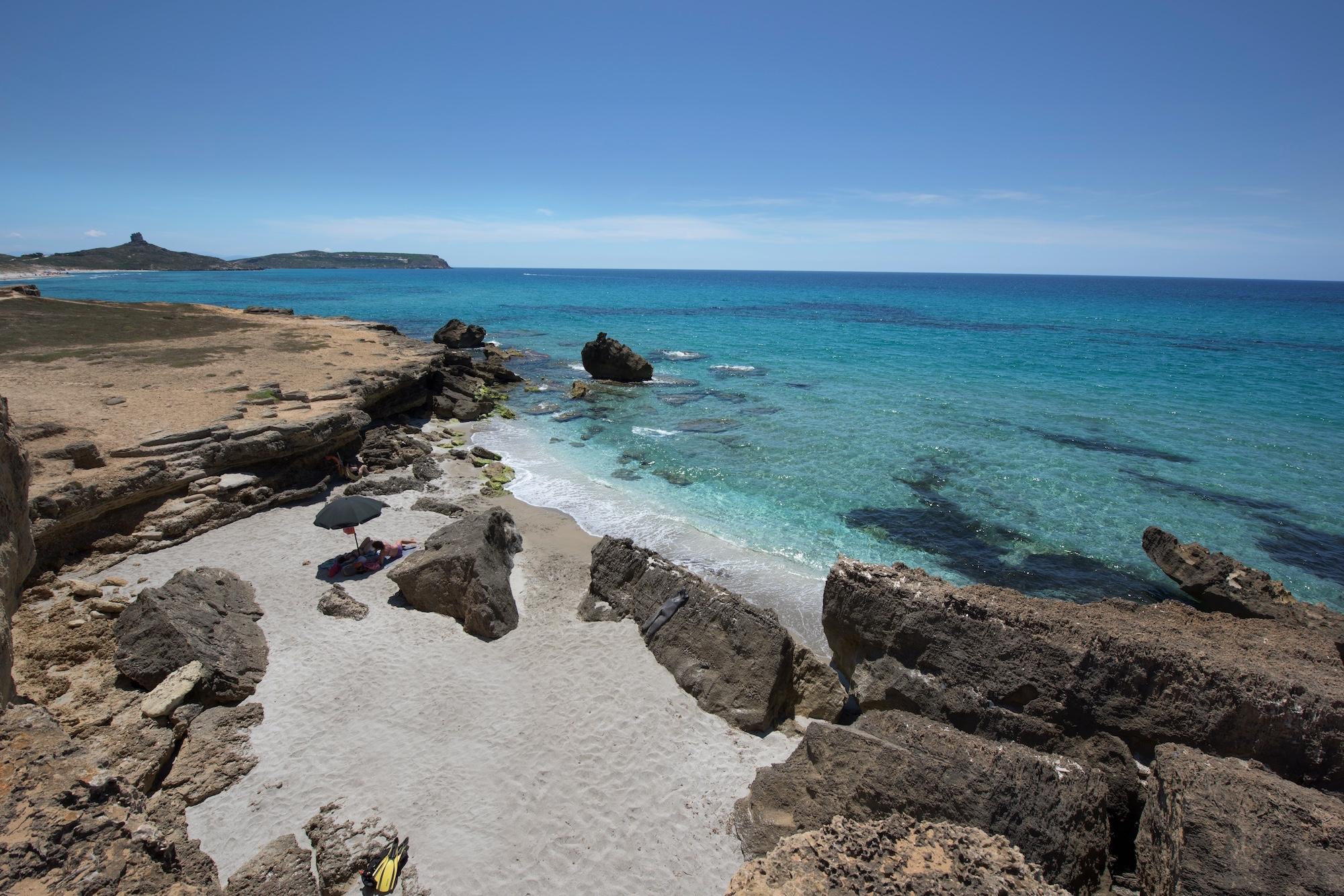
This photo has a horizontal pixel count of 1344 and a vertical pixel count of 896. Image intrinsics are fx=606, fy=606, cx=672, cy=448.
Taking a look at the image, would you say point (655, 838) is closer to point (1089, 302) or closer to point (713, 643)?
point (713, 643)

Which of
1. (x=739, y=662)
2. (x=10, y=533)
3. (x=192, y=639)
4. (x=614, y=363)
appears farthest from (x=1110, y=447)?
(x=10, y=533)

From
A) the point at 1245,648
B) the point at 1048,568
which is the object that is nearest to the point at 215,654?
the point at 1245,648

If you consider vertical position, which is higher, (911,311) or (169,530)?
(911,311)

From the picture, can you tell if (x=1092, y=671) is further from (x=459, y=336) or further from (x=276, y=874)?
(x=459, y=336)

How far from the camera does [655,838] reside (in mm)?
6883

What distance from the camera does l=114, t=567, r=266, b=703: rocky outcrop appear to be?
841 cm

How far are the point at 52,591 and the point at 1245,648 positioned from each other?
1724cm

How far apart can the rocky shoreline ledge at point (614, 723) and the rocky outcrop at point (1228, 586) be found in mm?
73

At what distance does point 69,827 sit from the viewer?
174 inches

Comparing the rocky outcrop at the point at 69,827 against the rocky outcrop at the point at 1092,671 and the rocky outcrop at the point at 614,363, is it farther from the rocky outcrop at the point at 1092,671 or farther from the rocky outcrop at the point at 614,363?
the rocky outcrop at the point at 614,363

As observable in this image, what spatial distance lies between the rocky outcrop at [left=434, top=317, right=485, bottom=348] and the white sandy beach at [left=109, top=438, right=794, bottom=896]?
29.7m

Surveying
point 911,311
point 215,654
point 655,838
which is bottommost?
point 655,838

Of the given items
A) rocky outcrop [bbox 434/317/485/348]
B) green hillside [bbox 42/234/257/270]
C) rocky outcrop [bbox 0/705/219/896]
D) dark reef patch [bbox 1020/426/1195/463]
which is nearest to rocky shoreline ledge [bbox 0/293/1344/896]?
rocky outcrop [bbox 0/705/219/896]

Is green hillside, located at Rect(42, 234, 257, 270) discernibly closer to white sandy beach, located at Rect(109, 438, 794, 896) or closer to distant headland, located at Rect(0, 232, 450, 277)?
distant headland, located at Rect(0, 232, 450, 277)
